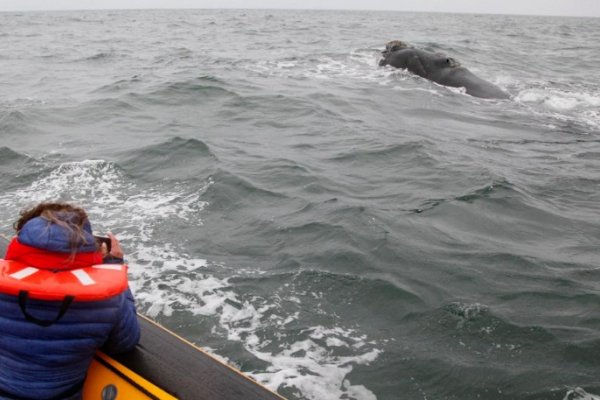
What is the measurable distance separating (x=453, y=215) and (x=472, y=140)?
4.10m

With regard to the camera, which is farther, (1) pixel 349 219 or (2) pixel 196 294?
(1) pixel 349 219

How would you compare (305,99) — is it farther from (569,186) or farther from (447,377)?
(447,377)

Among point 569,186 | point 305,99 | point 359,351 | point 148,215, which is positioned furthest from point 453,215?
point 305,99

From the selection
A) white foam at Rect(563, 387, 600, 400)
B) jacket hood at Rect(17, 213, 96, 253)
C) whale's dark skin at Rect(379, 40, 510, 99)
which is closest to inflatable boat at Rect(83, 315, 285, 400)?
jacket hood at Rect(17, 213, 96, 253)

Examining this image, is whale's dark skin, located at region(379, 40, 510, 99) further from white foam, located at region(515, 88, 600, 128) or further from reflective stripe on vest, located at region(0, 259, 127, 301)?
reflective stripe on vest, located at region(0, 259, 127, 301)

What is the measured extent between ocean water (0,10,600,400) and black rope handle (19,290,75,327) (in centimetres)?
199

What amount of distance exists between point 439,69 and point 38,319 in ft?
51.8

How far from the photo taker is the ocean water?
179 inches

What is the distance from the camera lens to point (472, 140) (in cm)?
1083

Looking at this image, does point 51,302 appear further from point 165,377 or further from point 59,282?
point 165,377

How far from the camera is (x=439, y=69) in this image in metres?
16.8

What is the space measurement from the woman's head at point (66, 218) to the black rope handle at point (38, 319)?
Answer: 0.27 meters

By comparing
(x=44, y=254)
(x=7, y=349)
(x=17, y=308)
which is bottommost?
(x=7, y=349)

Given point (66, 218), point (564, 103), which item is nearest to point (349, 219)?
point (66, 218)
